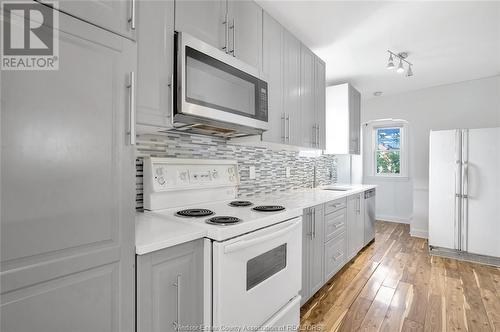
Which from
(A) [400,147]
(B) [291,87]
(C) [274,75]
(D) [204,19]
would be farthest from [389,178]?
(D) [204,19]

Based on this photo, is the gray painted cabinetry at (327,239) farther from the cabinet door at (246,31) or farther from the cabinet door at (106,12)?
the cabinet door at (106,12)

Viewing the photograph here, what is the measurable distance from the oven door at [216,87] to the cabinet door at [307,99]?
751 mm

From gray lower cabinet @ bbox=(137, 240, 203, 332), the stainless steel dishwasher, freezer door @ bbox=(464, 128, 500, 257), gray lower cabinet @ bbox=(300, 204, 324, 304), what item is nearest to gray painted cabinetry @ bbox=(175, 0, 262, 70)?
Answer: gray lower cabinet @ bbox=(137, 240, 203, 332)

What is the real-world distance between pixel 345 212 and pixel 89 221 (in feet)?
8.28

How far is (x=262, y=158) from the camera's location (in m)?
2.50

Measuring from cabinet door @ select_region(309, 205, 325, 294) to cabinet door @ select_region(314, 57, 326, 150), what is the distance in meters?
0.96

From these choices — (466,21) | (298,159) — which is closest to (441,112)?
(466,21)

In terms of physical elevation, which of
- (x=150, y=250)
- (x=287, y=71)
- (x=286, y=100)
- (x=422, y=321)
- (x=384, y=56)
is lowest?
(x=422, y=321)

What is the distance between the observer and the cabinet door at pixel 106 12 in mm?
776

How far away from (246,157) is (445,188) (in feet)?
9.23

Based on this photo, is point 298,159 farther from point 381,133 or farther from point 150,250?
point 381,133

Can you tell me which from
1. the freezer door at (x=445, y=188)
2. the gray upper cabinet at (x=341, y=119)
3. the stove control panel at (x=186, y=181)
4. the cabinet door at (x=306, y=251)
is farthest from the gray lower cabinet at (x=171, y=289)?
the freezer door at (x=445, y=188)

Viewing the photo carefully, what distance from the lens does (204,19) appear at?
4.89ft

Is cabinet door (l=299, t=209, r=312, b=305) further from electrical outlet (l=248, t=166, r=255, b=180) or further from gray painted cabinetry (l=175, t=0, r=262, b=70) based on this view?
gray painted cabinetry (l=175, t=0, r=262, b=70)
